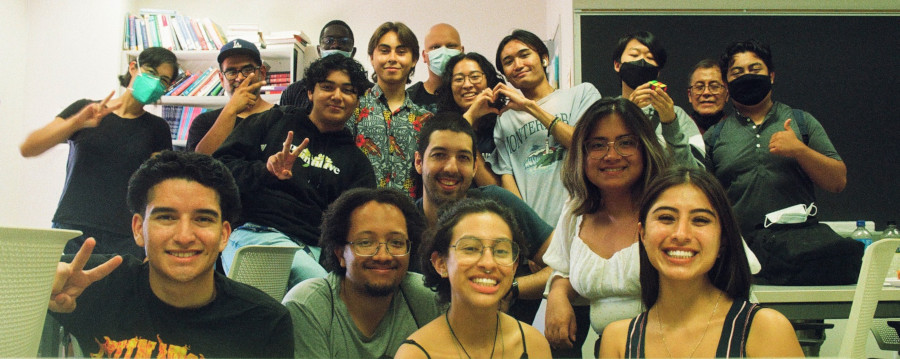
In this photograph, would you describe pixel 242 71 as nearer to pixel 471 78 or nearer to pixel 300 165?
pixel 300 165

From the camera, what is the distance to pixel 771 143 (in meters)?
2.67

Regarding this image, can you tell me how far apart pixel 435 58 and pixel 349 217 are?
1.47 meters

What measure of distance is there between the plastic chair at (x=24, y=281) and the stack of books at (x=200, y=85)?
417cm

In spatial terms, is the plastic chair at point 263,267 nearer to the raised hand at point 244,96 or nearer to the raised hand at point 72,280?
the raised hand at point 72,280

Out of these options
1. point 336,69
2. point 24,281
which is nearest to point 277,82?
point 336,69

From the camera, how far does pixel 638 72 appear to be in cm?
292

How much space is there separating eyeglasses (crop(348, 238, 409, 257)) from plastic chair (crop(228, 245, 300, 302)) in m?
0.22

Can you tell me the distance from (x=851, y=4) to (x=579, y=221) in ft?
12.4

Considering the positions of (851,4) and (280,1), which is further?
(280,1)

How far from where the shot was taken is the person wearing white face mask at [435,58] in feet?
10.8

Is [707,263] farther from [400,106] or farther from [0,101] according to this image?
[0,101]

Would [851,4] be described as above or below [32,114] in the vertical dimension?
above

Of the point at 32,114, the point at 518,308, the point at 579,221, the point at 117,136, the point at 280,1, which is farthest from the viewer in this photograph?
the point at 280,1

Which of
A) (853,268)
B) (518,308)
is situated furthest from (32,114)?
(853,268)
